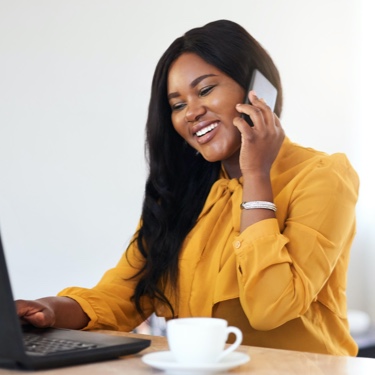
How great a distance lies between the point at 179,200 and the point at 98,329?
16.4 inches

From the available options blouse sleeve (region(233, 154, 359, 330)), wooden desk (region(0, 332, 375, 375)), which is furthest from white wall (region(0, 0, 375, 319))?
wooden desk (region(0, 332, 375, 375))

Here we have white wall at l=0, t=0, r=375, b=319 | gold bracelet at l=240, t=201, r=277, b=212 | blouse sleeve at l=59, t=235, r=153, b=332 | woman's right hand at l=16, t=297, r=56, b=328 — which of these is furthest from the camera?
white wall at l=0, t=0, r=375, b=319

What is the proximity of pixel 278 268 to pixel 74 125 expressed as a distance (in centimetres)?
165

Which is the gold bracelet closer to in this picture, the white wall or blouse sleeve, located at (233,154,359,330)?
blouse sleeve, located at (233,154,359,330)

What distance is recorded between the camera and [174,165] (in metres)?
2.04

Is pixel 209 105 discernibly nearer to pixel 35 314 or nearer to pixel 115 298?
pixel 115 298

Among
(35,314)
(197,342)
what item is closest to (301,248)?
(35,314)

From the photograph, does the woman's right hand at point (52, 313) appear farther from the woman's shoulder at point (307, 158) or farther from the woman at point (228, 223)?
the woman's shoulder at point (307, 158)

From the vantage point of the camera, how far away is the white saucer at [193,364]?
0.98 metres

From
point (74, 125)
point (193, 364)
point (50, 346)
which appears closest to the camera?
point (193, 364)

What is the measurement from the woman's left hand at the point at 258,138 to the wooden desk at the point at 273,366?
559 millimetres

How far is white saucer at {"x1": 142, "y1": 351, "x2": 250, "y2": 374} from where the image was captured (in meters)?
0.98

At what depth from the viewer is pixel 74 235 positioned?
9.90ft

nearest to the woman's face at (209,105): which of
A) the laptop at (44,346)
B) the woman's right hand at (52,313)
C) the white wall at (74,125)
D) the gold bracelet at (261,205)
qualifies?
the gold bracelet at (261,205)
